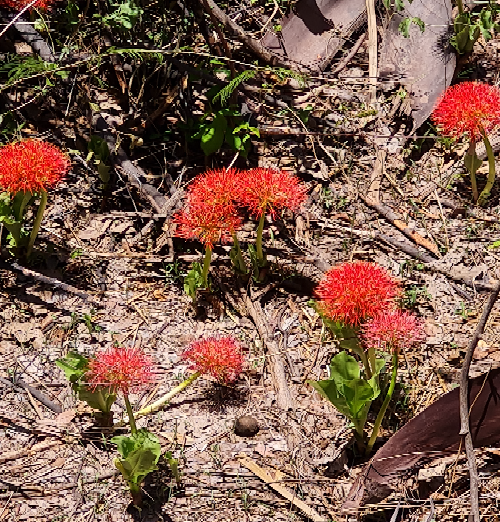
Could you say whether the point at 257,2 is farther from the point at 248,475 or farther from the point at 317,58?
the point at 248,475

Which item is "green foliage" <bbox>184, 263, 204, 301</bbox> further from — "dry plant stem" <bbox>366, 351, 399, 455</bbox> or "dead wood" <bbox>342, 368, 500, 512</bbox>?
"dead wood" <bbox>342, 368, 500, 512</bbox>

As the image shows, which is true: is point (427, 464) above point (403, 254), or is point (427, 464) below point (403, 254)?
below

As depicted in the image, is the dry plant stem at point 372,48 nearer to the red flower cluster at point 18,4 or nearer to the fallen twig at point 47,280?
the red flower cluster at point 18,4

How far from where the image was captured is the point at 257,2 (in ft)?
13.6

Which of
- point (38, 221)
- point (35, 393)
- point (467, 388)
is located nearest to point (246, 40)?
point (38, 221)

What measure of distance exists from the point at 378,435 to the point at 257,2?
2676 mm

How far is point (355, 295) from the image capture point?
241 cm

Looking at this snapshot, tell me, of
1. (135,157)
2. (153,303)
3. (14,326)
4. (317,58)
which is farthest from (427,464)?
(317,58)

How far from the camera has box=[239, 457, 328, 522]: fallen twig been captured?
232cm

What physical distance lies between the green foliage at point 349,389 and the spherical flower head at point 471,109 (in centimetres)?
129

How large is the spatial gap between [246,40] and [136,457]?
7.23 ft

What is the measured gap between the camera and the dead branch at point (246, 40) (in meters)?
3.46

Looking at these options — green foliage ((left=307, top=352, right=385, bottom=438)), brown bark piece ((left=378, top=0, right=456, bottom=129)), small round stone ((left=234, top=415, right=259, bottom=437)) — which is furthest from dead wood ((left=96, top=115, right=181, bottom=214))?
brown bark piece ((left=378, top=0, right=456, bottom=129))

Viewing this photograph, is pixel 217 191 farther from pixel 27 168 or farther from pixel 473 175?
pixel 473 175
